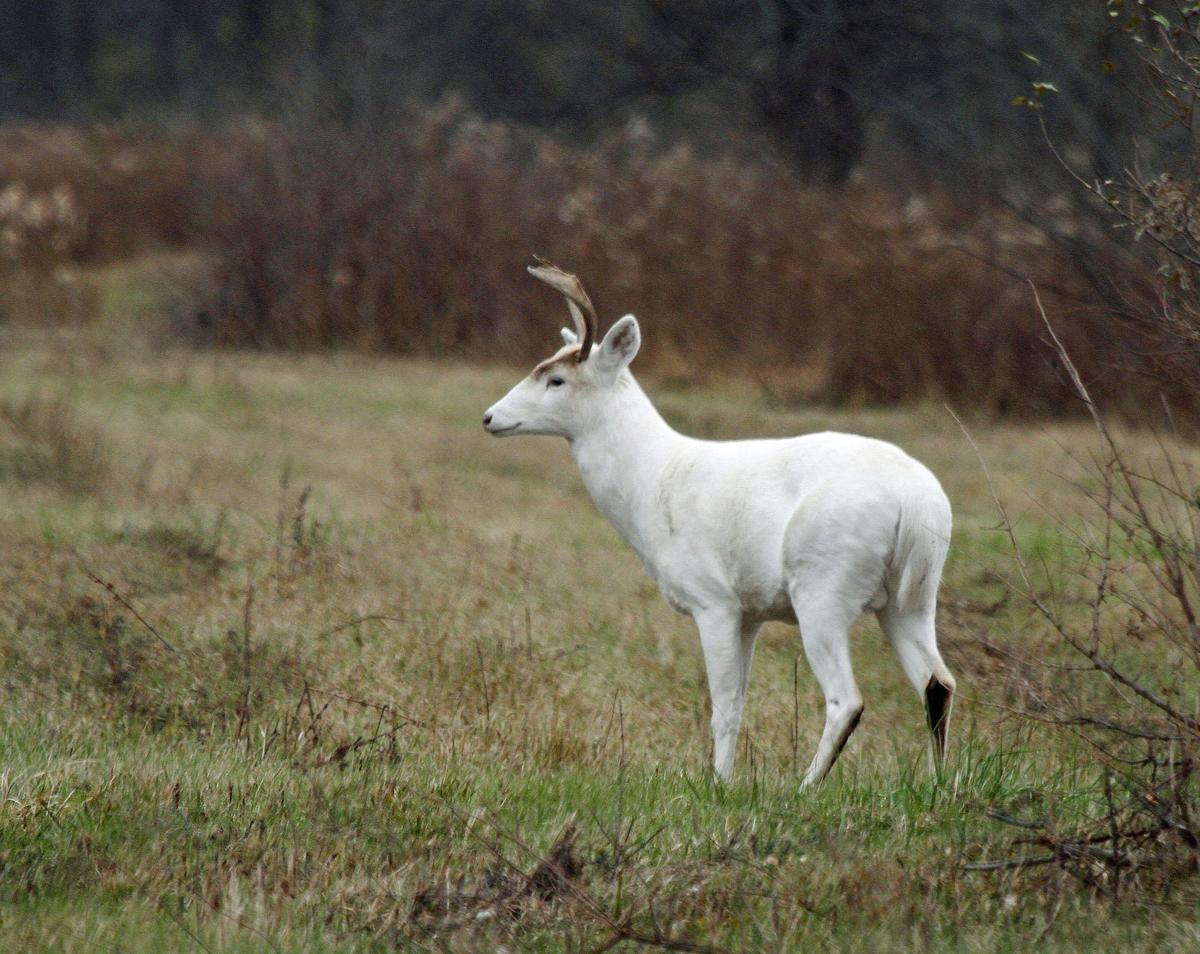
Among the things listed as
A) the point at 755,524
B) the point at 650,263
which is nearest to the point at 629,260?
the point at 650,263

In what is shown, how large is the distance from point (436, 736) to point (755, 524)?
1384 mm

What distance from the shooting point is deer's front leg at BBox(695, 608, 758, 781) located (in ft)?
19.8

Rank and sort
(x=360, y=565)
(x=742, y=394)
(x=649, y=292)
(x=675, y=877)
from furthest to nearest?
1. (x=649, y=292)
2. (x=742, y=394)
3. (x=360, y=565)
4. (x=675, y=877)

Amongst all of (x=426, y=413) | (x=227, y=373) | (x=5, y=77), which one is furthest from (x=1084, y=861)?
(x=5, y=77)

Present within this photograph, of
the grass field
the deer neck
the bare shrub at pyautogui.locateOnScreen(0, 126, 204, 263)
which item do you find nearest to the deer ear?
the deer neck

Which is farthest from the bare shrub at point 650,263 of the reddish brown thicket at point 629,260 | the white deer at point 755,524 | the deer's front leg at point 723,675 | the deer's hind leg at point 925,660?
the deer's front leg at point 723,675

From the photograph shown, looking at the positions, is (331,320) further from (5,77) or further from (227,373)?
(5,77)

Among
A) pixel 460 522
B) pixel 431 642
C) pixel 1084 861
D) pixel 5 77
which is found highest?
pixel 1084 861

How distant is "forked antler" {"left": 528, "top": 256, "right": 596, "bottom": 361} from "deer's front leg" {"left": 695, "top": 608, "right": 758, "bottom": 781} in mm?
1220

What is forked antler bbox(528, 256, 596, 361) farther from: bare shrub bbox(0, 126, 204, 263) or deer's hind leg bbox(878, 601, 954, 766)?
bare shrub bbox(0, 126, 204, 263)

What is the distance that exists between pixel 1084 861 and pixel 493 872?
1612 mm

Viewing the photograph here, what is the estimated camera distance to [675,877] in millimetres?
4516

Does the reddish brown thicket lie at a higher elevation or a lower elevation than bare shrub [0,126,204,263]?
higher

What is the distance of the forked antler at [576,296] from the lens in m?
6.28
